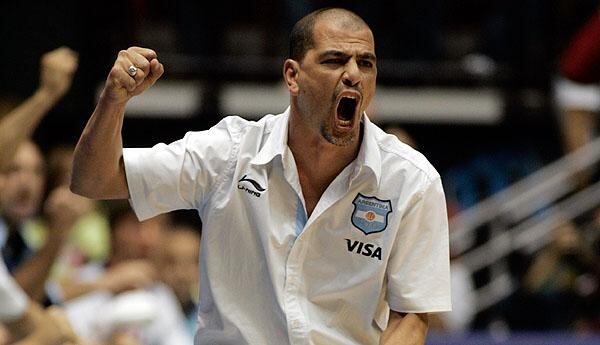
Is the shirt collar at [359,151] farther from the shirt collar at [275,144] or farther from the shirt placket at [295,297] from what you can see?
the shirt placket at [295,297]

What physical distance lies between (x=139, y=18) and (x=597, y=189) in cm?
446

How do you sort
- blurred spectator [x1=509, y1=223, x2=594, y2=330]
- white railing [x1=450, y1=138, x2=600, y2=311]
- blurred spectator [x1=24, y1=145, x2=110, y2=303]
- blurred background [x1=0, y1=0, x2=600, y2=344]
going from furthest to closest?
white railing [x1=450, y1=138, x2=600, y2=311]
blurred background [x1=0, y1=0, x2=600, y2=344]
blurred spectator [x1=509, y1=223, x2=594, y2=330]
blurred spectator [x1=24, y1=145, x2=110, y2=303]

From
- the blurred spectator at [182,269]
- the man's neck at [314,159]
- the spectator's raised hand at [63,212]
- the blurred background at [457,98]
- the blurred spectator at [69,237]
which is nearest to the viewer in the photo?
the man's neck at [314,159]

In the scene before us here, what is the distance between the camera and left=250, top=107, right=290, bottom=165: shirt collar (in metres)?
4.51

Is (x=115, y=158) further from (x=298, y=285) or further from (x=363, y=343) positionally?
(x=363, y=343)

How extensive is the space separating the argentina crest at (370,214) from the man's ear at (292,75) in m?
0.45

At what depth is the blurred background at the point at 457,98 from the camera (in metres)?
10.4

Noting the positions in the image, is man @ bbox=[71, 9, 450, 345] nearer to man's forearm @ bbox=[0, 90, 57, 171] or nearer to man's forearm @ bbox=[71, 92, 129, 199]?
man's forearm @ bbox=[71, 92, 129, 199]

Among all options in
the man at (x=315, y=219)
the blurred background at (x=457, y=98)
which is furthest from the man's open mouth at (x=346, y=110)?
the blurred background at (x=457, y=98)

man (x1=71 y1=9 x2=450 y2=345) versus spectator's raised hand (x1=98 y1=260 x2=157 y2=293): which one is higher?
man (x1=71 y1=9 x2=450 y2=345)

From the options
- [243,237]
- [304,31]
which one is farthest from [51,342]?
[304,31]

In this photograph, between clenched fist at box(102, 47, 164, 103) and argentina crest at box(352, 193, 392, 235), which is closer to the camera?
clenched fist at box(102, 47, 164, 103)

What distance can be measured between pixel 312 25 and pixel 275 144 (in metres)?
0.43

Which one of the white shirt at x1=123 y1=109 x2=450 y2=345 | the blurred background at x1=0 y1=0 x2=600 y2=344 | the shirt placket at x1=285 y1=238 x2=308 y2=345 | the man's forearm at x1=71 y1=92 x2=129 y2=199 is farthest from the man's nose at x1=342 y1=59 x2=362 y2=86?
the blurred background at x1=0 y1=0 x2=600 y2=344
